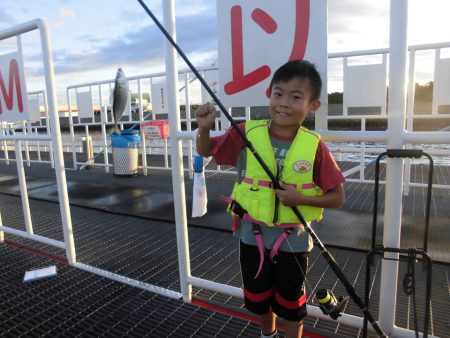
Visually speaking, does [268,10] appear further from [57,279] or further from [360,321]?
[57,279]

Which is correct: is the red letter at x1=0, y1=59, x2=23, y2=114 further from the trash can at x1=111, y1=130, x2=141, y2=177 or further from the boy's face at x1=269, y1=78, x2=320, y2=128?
the trash can at x1=111, y1=130, x2=141, y2=177

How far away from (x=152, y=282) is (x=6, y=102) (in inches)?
76.4

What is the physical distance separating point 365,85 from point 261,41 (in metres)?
3.25

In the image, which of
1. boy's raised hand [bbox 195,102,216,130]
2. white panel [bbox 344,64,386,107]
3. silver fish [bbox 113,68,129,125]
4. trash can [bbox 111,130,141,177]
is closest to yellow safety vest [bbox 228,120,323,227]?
boy's raised hand [bbox 195,102,216,130]

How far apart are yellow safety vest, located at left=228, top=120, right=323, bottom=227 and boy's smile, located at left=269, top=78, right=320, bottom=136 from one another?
7 centimetres

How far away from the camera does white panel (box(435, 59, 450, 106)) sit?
4.23m

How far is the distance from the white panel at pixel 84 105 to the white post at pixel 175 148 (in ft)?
19.6

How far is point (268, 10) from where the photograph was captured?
1.72 metres

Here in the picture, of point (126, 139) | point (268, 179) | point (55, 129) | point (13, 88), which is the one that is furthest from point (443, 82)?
point (126, 139)

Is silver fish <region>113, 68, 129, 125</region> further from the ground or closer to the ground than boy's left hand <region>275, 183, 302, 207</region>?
further from the ground

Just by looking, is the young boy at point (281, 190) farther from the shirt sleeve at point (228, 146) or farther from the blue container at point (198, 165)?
the blue container at point (198, 165)

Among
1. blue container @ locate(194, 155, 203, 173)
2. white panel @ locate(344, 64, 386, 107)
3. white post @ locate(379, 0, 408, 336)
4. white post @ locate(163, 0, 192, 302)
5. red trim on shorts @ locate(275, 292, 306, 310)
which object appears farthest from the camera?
white panel @ locate(344, 64, 386, 107)

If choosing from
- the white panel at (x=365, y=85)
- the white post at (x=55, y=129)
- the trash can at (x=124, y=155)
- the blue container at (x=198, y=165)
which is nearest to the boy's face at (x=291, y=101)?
the blue container at (x=198, y=165)

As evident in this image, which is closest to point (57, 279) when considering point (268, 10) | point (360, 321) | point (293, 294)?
point (293, 294)
